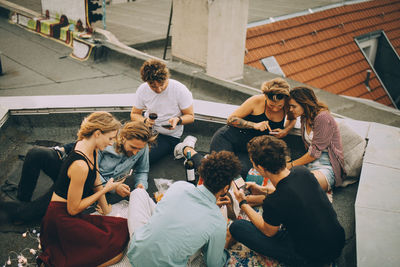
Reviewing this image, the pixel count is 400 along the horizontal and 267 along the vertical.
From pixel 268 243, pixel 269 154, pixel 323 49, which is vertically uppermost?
pixel 269 154

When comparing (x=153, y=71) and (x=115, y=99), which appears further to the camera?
(x=115, y=99)

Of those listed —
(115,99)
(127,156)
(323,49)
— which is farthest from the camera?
(323,49)

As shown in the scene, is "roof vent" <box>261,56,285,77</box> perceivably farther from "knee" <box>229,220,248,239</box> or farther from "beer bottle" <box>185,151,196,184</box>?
"knee" <box>229,220,248,239</box>

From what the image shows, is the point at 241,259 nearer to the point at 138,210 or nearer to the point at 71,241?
the point at 138,210

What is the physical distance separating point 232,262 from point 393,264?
128 centimetres

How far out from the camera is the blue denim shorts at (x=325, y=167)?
12.5 feet

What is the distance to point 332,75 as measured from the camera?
1165cm

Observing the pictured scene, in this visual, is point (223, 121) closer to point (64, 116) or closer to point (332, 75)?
point (64, 116)

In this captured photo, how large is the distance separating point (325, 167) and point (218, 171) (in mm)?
1717

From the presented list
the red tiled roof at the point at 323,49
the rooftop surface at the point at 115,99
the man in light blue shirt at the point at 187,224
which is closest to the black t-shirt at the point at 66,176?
the man in light blue shirt at the point at 187,224

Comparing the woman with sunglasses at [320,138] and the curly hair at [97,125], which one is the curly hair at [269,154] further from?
the curly hair at [97,125]

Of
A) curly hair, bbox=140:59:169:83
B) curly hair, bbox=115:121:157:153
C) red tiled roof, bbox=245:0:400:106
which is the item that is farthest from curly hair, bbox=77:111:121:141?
red tiled roof, bbox=245:0:400:106

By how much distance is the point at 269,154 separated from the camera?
2.78 metres

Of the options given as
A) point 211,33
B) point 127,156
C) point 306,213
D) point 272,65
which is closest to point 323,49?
point 272,65
